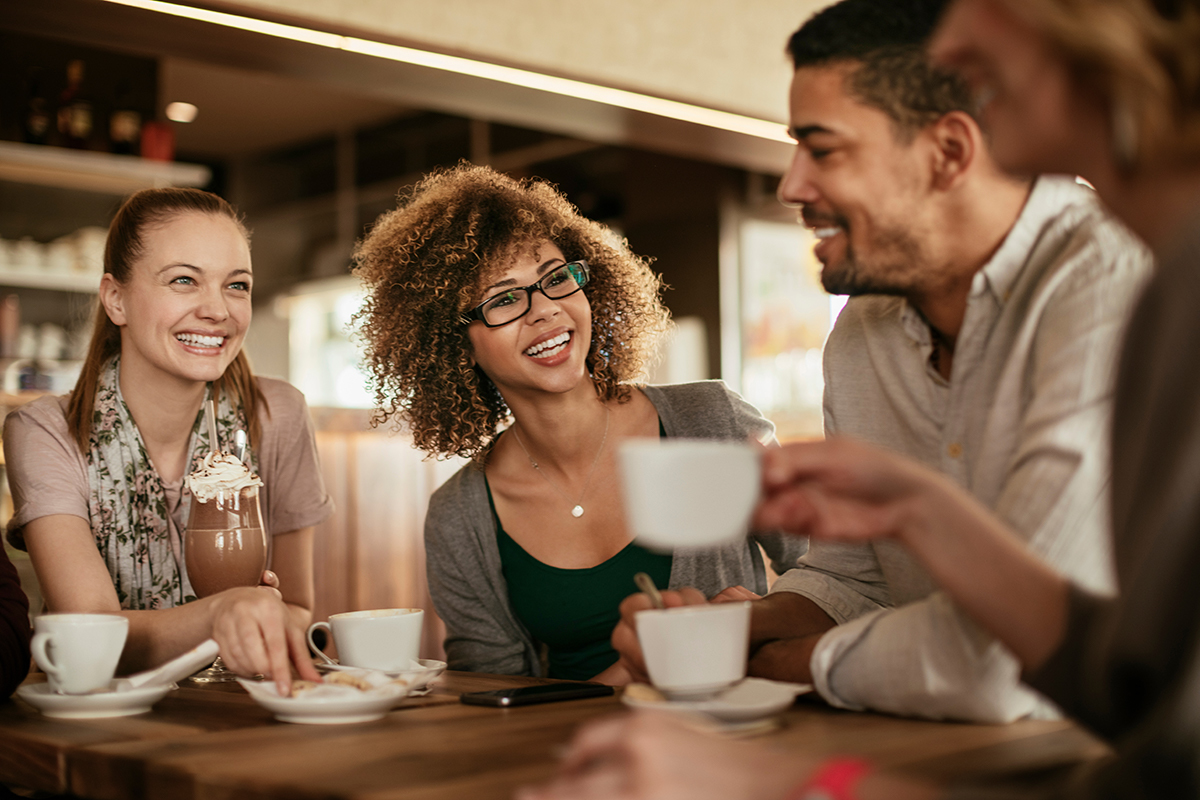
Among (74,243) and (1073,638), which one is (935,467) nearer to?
(1073,638)

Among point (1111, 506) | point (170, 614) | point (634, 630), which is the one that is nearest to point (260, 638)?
point (170, 614)

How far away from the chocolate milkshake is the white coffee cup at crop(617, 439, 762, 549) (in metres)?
0.88

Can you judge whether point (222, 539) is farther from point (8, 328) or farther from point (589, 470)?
point (8, 328)

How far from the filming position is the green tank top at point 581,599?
6.01 ft

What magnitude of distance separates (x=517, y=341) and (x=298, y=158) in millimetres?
5238

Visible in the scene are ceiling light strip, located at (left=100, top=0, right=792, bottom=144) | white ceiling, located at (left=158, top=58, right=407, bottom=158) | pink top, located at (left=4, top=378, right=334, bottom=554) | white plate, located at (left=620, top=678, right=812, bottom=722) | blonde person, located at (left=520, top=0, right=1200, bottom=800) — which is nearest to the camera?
blonde person, located at (left=520, top=0, right=1200, bottom=800)

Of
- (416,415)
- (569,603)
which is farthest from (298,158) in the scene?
(569,603)

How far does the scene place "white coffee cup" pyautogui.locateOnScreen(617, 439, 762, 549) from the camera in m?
0.78

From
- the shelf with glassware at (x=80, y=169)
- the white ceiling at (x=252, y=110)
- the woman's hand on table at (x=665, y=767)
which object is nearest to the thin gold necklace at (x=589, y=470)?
the woman's hand on table at (x=665, y=767)

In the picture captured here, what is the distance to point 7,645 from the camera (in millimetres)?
1296

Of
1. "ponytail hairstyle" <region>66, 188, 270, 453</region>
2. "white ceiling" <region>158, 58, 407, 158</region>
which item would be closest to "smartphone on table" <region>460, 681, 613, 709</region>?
"ponytail hairstyle" <region>66, 188, 270, 453</region>

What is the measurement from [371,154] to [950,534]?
5.88 metres

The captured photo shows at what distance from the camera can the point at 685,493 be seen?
30.9 inches

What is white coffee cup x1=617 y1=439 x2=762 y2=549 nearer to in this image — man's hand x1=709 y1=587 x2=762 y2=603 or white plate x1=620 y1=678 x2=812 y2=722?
white plate x1=620 y1=678 x2=812 y2=722
